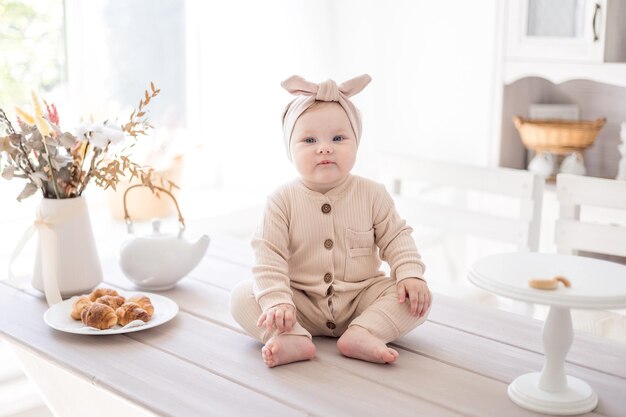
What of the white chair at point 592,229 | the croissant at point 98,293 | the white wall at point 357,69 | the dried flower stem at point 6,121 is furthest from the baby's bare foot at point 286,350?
the white wall at point 357,69

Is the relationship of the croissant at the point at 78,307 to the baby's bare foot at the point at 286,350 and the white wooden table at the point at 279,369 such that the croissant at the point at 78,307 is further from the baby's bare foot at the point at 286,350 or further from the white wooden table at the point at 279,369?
the baby's bare foot at the point at 286,350

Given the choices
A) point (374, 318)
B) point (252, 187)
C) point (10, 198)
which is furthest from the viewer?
point (252, 187)

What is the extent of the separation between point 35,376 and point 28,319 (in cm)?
11

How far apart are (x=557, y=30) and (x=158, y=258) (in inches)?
61.2

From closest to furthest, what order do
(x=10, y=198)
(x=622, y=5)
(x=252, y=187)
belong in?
(x=622, y=5) < (x=10, y=198) < (x=252, y=187)

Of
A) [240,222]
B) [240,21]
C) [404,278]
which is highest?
[240,21]

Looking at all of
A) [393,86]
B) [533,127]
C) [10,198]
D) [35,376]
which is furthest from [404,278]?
[393,86]

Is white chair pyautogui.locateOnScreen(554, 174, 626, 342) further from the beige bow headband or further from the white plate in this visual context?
the white plate

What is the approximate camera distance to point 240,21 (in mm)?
2908

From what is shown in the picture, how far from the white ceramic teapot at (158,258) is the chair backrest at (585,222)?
897 mm

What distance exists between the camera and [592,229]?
202 cm

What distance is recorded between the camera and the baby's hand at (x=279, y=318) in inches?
52.1

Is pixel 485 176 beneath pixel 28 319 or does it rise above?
above

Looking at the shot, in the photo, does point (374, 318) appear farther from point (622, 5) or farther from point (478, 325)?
point (622, 5)
